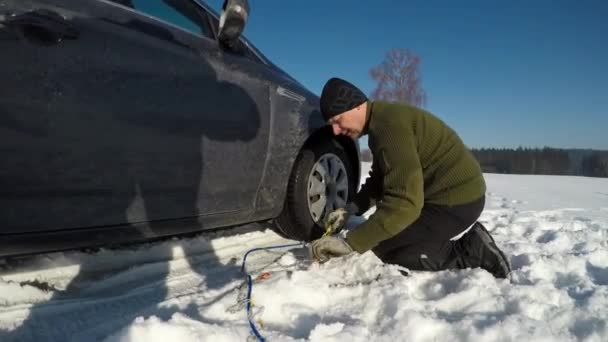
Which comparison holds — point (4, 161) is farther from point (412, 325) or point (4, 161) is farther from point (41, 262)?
point (412, 325)

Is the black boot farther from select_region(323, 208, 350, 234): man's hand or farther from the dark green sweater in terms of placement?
select_region(323, 208, 350, 234): man's hand

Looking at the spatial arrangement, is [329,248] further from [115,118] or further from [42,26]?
[42,26]

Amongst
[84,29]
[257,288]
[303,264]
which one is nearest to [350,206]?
[303,264]

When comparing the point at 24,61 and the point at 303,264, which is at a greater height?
the point at 24,61

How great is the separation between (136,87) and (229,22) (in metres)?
0.58

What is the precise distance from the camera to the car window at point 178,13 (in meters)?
1.78

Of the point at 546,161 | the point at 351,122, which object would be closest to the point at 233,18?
the point at 351,122

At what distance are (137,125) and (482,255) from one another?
1.67 metres

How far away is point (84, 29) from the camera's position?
1.35m

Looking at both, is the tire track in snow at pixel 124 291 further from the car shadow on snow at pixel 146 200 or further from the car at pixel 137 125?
the car at pixel 137 125

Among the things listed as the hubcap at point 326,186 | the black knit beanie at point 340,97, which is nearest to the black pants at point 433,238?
the black knit beanie at point 340,97

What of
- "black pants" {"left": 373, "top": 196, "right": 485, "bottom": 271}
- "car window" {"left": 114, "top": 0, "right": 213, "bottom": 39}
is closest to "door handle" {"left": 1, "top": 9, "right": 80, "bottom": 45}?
"car window" {"left": 114, "top": 0, "right": 213, "bottom": 39}

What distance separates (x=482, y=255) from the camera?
5.67ft

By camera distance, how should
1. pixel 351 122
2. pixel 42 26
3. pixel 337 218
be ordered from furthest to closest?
pixel 337 218, pixel 351 122, pixel 42 26
